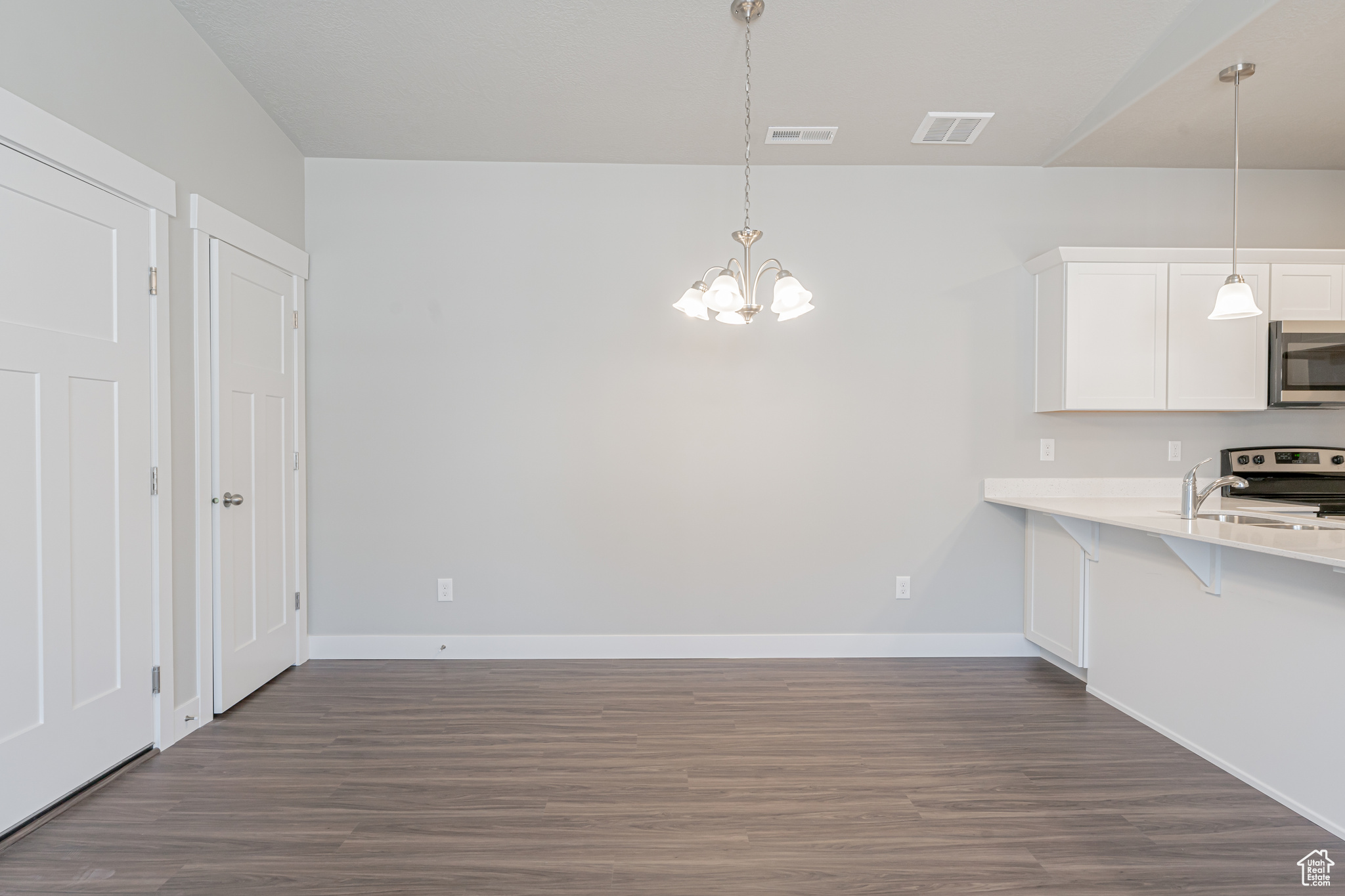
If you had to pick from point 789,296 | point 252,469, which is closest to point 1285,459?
point 789,296

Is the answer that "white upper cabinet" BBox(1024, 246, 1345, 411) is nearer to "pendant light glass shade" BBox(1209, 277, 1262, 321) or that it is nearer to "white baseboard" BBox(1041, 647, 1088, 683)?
"pendant light glass shade" BBox(1209, 277, 1262, 321)

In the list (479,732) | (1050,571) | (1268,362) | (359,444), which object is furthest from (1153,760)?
(359,444)

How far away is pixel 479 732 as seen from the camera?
105 inches

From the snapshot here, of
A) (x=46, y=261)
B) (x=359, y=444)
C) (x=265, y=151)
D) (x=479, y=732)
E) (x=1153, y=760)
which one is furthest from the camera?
(x=359, y=444)

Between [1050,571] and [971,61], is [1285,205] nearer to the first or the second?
[971,61]

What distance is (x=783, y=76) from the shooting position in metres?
2.92

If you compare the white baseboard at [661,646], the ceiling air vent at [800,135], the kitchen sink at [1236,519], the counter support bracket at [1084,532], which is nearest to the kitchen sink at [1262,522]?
the kitchen sink at [1236,519]

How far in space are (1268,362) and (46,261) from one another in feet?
16.8

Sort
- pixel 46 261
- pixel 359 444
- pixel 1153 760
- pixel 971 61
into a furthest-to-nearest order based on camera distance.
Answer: pixel 359 444, pixel 971 61, pixel 1153 760, pixel 46 261

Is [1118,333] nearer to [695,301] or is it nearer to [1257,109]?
[1257,109]

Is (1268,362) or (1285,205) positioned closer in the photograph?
(1268,362)

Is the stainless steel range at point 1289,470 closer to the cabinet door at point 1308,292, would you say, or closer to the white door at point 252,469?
the cabinet door at point 1308,292

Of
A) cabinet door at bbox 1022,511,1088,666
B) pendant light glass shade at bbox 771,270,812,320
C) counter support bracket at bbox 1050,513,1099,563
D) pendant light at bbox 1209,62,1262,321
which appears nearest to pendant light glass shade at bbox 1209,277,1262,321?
pendant light at bbox 1209,62,1262,321

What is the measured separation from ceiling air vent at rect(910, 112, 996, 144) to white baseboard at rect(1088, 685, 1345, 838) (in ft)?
9.18
